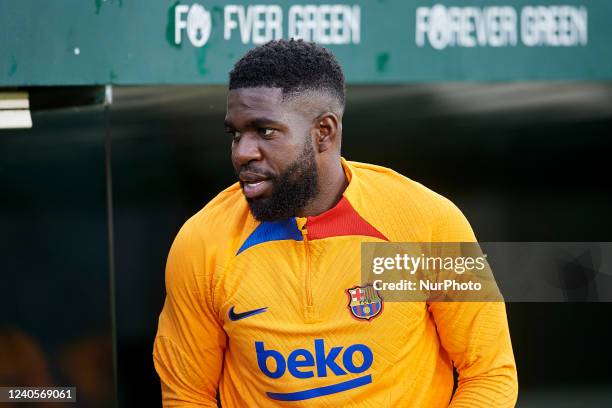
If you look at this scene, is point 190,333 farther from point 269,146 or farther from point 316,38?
point 316,38

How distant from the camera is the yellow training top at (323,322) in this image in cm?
214

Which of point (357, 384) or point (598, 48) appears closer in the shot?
point (357, 384)

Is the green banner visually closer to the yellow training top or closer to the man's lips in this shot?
the yellow training top

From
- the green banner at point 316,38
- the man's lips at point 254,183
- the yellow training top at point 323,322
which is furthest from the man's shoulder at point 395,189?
the green banner at point 316,38

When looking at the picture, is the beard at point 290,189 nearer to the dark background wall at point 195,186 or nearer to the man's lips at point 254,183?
the man's lips at point 254,183

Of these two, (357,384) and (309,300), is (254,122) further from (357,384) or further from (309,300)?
(357,384)

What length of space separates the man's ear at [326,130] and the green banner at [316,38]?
1024mm

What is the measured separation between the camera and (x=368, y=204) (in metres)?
2.24

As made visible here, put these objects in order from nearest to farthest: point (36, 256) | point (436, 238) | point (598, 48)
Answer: point (436, 238), point (598, 48), point (36, 256)

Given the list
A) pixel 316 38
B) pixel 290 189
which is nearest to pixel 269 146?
pixel 290 189

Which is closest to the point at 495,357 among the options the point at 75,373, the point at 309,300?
the point at 309,300

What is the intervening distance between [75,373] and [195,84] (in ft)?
4.16

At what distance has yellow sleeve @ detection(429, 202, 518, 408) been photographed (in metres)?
2.15

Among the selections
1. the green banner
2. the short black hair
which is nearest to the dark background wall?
the green banner
